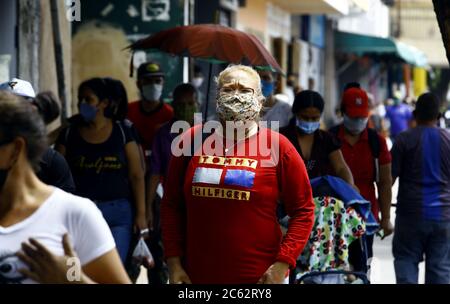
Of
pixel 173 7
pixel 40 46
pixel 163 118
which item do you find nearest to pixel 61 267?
pixel 163 118

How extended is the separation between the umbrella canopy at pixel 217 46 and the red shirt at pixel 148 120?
0.52m

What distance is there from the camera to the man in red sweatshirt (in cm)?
516

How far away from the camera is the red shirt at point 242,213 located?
516cm

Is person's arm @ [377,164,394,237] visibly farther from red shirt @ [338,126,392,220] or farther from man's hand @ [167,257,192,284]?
man's hand @ [167,257,192,284]

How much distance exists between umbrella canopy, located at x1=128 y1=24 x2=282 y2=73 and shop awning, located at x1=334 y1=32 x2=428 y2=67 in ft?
70.9

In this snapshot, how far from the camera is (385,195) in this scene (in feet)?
27.6

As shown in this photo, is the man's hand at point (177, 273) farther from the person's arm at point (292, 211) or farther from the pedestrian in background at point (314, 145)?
the pedestrian in background at point (314, 145)

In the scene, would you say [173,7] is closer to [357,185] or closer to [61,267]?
[357,185]

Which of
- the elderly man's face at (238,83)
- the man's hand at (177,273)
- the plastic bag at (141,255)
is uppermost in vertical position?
the elderly man's face at (238,83)

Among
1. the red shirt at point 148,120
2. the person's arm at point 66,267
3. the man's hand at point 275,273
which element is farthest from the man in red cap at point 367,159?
the person's arm at point 66,267

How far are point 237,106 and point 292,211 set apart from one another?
20.5 inches

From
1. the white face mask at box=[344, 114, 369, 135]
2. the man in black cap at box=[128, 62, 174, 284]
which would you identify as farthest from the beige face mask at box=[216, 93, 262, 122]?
the man in black cap at box=[128, 62, 174, 284]

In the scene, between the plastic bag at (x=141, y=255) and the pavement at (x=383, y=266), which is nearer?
the plastic bag at (x=141, y=255)

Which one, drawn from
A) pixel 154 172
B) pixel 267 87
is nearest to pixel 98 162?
pixel 154 172
